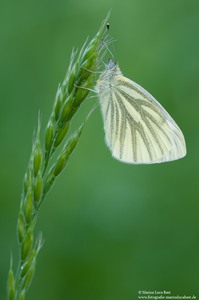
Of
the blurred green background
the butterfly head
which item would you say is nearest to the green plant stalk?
the butterfly head

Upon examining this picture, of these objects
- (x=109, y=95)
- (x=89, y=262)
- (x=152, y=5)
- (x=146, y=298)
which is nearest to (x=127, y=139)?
(x=109, y=95)

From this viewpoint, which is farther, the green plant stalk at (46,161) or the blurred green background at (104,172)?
the blurred green background at (104,172)

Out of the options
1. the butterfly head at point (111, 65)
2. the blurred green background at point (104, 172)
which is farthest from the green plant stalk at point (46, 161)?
the blurred green background at point (104, 172)

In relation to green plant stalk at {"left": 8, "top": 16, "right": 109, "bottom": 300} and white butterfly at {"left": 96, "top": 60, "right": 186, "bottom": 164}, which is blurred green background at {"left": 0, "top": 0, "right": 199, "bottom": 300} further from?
green plant stalk at {"left": 8, "top": 16, "right": 109, "bottom": 300}

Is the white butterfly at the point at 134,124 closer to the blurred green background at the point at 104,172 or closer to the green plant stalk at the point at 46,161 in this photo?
the blurred green background at the point at 104,172

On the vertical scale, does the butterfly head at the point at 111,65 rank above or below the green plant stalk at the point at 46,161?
above
